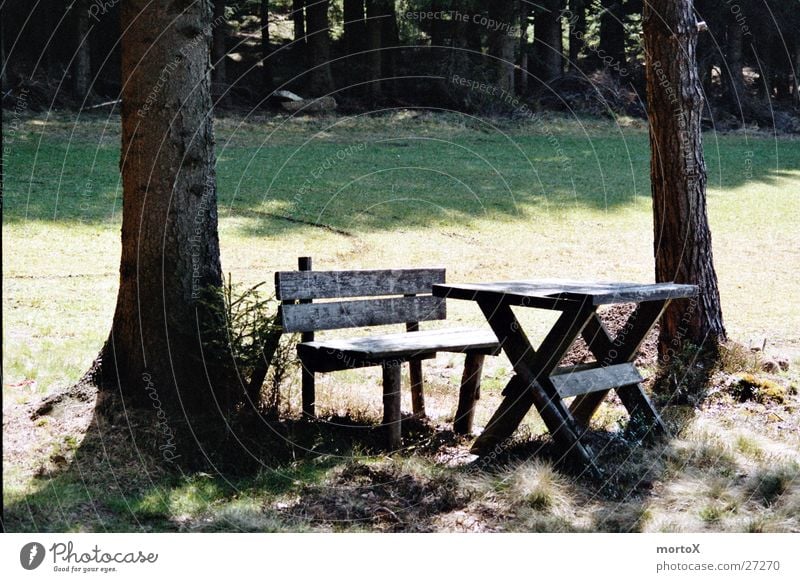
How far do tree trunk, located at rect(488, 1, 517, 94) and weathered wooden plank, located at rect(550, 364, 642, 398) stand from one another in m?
19.9

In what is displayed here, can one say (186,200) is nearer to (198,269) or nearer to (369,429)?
(198,269)

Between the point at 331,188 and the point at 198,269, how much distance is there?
1287 centimetres

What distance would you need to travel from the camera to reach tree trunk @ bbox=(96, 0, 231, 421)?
6.25 metres

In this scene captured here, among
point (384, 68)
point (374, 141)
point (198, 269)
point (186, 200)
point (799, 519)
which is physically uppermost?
point (384, 68)

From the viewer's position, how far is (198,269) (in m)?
6.45

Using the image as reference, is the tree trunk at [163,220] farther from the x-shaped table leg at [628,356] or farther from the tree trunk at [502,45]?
the tree trunk at [502,45]

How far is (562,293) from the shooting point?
5.66 metres

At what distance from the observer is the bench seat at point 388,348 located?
243 inches

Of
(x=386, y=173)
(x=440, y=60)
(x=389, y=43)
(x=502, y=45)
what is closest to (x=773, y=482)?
(x=386, y=173)

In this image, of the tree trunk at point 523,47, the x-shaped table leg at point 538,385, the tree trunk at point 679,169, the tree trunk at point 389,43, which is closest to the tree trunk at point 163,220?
the x-shaped table leg at point 538,385

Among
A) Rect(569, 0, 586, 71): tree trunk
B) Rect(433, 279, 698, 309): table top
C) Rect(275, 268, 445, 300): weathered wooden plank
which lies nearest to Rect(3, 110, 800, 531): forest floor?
Rect(275, 268, 445, 300): weathered wooden plank

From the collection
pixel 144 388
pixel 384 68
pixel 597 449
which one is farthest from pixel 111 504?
pixel 384 68

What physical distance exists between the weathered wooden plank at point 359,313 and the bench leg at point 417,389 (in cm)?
45

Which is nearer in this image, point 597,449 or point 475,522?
point 475,522
